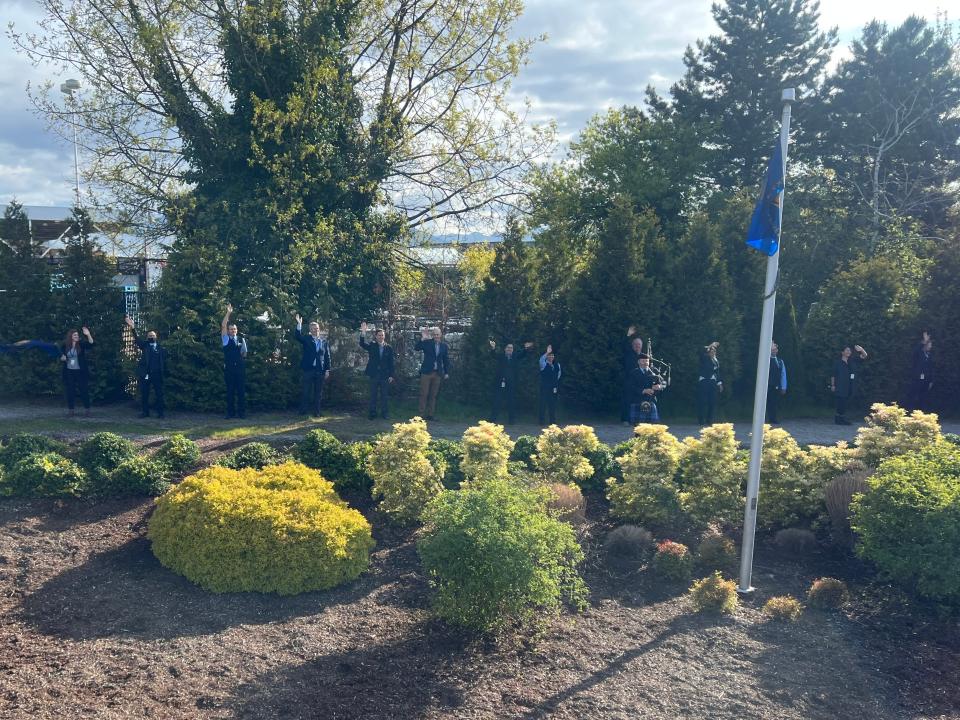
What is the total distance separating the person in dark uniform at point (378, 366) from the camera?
14.6 m

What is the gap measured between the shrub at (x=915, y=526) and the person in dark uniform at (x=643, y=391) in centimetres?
635

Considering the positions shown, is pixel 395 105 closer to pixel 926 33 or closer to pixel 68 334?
pixel 68 334

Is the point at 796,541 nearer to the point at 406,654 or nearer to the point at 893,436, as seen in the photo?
the point at 893,436

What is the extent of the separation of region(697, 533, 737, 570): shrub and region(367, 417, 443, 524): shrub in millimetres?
2618

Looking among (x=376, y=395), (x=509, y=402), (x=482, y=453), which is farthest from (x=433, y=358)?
(x=482, y=453)

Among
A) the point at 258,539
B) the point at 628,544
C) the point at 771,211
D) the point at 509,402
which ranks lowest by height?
the point at 628,544

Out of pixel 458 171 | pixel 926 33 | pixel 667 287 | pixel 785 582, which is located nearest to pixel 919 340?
pixel 667 287

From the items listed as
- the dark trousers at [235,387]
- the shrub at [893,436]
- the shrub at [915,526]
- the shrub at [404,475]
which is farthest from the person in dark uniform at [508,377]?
the shrub at [915,526]

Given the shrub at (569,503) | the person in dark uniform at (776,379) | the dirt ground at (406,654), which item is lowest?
the dirt ground at (406,654)

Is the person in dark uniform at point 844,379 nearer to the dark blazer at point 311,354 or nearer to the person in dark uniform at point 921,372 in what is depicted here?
the person in dark uniform at point 921,372

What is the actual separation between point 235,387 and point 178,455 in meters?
5.11

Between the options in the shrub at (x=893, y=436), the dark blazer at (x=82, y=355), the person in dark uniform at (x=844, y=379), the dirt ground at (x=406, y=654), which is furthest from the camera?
the person in dark uniform at (x=844, y=379)

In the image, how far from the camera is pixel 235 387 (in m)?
14.2

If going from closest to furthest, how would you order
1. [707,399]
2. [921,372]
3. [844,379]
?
1. [707,399]
2. [844,379]
3. [921,372]
